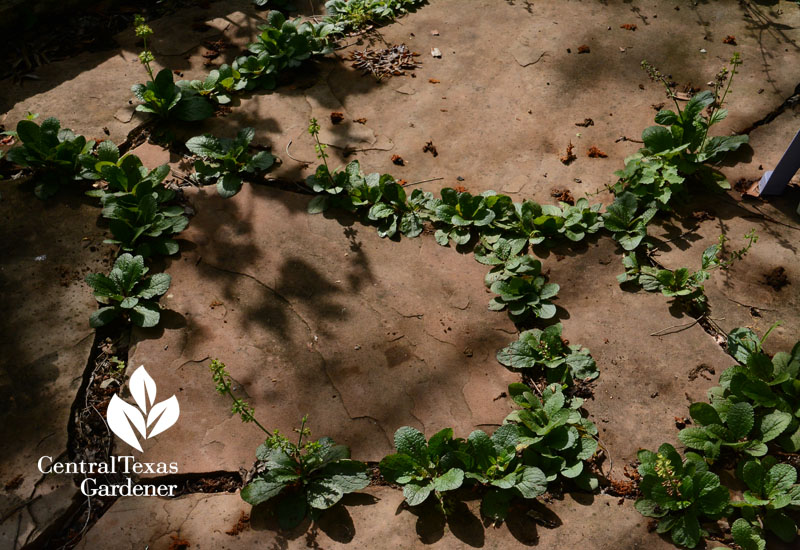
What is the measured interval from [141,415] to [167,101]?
95.3 inches

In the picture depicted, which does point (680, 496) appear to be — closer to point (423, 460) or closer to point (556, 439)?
point (556, 439)

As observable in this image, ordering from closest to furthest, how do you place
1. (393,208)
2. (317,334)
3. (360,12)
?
(317,334), (393,208), (360,12)

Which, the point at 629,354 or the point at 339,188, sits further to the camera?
the point at 339,188

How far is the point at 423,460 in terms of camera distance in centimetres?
287

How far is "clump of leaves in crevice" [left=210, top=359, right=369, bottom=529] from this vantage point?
276cm

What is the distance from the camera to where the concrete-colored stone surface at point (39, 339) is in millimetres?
2775

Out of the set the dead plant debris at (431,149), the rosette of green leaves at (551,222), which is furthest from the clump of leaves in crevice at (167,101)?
the rosette of green leaves at (551,222)

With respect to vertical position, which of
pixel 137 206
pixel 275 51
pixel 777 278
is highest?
pixel 275 51

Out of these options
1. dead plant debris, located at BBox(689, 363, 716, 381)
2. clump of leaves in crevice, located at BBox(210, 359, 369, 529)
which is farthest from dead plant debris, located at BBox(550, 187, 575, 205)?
clump of leaves in crevice, located at BBox(210, 359, 369, 529)

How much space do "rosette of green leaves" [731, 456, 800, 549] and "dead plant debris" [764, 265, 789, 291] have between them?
1144 mm

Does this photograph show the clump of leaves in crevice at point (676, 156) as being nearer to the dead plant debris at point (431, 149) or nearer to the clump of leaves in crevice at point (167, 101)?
the dead plant debris at point (431, 149)

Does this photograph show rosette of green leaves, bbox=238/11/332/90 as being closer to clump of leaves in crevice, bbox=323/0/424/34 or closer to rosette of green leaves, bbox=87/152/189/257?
clump of leaves in crevice, bbox=323/0/424/34

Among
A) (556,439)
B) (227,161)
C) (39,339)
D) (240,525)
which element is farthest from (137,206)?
(556,439)

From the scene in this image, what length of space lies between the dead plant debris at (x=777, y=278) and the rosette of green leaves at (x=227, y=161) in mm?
3184
